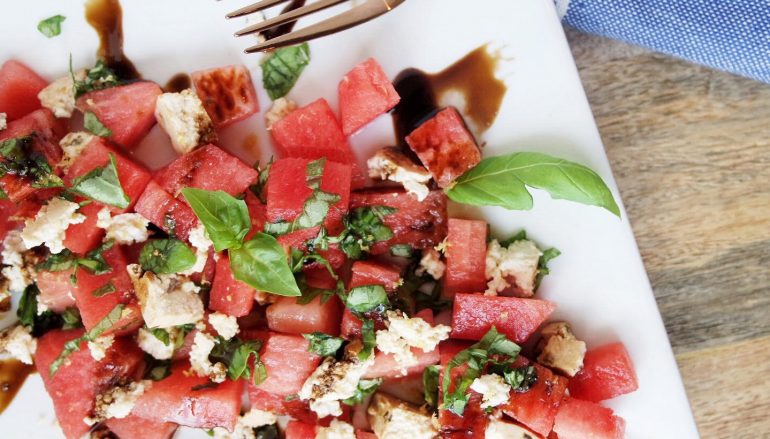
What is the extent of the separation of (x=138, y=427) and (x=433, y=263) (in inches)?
50.6

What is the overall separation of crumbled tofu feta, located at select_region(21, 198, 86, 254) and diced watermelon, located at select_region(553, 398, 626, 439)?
1.83 metres

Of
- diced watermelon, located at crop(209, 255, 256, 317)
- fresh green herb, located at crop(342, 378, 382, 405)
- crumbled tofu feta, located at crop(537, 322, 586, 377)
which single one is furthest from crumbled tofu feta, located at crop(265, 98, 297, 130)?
crumbled tofu feta, located at crop(537, 322, 586, 377)

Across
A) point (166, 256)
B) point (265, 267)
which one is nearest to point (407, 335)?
point (265, 267)

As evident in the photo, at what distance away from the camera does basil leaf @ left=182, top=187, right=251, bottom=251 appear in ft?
7.09

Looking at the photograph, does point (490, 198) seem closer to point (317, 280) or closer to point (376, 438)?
point (317, 280)

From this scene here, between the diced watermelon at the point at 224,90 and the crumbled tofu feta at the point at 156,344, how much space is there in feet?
2.75

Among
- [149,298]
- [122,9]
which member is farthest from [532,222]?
[122,9]

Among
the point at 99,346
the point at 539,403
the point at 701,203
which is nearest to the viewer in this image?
the point at 539,403

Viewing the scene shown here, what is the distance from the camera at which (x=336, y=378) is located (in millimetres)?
2354

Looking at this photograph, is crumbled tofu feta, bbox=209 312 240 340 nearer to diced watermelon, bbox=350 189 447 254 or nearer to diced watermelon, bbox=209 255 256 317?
diced watermelon, bbox=209 255 256 317

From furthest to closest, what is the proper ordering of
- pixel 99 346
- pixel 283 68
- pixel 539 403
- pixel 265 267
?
pixel 283 68, pixel 99 346, pixel 539 403, pixel 265 267

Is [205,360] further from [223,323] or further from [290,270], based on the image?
[290,270]

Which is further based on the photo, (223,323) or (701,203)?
(701,203)

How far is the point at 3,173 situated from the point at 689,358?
8.88ft
